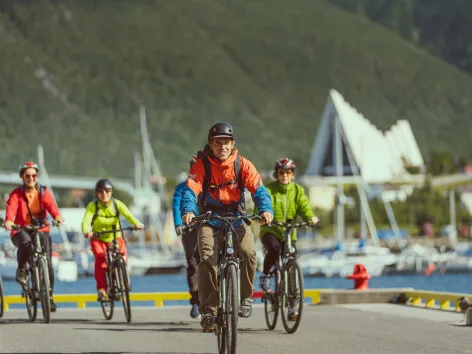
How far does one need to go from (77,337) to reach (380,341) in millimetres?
3121

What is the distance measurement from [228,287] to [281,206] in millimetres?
4387

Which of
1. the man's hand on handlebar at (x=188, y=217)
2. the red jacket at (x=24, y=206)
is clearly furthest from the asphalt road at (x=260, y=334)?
the man's hand on handlebar at (x=188, y=217)

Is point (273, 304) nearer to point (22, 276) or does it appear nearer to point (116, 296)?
point (116, 296)

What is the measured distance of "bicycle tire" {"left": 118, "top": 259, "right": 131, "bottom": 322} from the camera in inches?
635

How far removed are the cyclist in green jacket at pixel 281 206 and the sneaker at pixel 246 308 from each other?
3336 millimetres

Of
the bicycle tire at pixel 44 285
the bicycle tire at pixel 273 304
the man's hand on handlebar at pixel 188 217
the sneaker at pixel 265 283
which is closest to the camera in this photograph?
the man's hand on handlebar at pixel 188 217

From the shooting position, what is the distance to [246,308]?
11.3 meters

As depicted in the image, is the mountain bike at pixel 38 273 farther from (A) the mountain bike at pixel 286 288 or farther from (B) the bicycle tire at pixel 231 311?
(B) the bicycle tire at pixel 231 311

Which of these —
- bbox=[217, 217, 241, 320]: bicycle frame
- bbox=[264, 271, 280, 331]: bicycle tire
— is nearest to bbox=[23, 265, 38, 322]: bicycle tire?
bbox=[264, 271, 280, 331]: bicycle tire

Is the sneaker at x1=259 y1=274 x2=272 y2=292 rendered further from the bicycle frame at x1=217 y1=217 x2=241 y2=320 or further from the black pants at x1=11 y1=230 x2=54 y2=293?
the bicycle frame at x1=217 y1=217 x2=241 y2=320

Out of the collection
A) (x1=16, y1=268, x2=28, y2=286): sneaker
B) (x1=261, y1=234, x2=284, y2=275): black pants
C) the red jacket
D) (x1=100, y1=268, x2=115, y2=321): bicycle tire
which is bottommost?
(x1=100, y1=268, x2=115, y2=321): bicycle tire

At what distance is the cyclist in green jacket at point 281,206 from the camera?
48.9 feet

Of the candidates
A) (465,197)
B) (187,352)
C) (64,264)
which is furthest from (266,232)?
(465,197)

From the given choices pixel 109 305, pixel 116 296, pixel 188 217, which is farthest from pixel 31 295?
pixel 188 217
